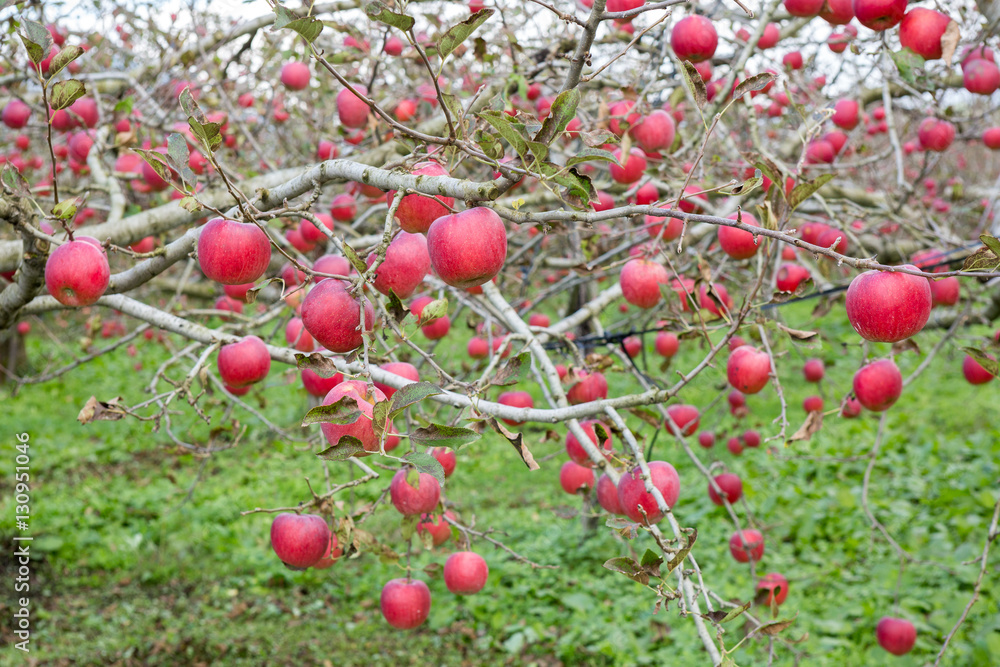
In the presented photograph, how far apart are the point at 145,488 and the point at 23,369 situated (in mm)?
3991

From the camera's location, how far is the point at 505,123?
890 mm

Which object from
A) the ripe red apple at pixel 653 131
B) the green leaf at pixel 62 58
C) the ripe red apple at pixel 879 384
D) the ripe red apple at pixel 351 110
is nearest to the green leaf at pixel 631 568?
the ripe red apple at pixel 879 384

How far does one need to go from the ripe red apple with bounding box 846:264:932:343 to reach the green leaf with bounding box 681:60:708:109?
1.31 ft

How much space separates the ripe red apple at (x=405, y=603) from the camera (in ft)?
5.85

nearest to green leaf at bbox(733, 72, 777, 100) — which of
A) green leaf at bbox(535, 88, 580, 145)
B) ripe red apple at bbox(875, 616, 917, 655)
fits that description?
green leaf at bbox(535, 88, 580, 145)

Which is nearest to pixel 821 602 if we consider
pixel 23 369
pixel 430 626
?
pixel 430 626

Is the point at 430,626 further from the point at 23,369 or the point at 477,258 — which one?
the point at 23,369

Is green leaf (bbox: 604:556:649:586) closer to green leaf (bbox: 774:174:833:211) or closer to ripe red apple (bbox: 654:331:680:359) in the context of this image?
green leaf (bbox: 774:174:833:211)

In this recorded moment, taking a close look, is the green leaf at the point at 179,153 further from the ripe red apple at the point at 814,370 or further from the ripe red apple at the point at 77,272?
the ripe red apple at the point at 814,370

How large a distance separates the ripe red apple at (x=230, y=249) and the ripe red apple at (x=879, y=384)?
1.58 meters

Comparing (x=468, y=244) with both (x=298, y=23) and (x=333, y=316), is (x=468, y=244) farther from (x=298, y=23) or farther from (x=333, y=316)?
(x=298, y=23)

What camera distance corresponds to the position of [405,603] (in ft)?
5.84

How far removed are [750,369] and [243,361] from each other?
4.08 ft

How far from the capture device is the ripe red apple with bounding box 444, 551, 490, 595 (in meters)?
1.76
